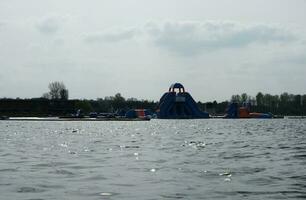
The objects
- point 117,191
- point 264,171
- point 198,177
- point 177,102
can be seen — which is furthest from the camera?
point 177,102

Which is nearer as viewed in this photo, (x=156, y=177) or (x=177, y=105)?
(x=156, y=177)

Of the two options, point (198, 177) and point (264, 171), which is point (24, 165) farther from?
point (264, 171)

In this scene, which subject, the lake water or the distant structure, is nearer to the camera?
the lake water

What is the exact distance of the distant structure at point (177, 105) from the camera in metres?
181

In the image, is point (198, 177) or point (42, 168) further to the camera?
point (42, 168)

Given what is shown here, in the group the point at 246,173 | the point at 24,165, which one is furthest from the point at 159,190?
the point at 24,165

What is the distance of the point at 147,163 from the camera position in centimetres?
2486

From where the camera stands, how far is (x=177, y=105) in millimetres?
182500

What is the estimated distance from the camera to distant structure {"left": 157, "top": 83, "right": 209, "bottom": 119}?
593 feet

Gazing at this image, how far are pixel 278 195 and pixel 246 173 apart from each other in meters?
5.32

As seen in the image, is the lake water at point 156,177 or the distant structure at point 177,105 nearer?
the lake water at point 156,177

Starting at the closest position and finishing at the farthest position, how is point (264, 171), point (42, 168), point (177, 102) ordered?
point (264, 171) < point (42, 168) < point (177, 102)

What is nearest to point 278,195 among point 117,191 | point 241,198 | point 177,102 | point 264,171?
point 241,198

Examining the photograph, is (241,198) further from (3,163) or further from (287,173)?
(3,163)
